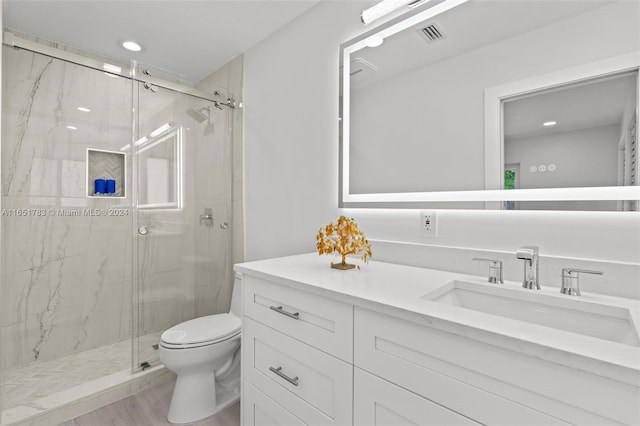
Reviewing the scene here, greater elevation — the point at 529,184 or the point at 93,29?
the point at 93,29

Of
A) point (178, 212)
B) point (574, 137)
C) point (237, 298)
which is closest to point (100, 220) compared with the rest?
point (178, 212)

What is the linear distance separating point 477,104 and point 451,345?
3.17 ft

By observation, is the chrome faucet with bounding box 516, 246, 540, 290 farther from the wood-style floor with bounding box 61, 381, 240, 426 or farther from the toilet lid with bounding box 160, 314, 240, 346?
the wood-style floor with bounding box 61, 381, 240, 426

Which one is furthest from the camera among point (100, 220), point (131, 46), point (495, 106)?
point (100, 220)

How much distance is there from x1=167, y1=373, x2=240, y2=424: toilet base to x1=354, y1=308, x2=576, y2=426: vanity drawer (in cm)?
121

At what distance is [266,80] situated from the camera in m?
2.20

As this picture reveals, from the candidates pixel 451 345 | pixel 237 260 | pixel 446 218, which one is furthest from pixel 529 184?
pixel 237 260

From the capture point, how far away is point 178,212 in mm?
2203

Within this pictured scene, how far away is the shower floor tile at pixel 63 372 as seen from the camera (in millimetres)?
1824

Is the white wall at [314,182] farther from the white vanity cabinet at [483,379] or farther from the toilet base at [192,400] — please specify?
the toilet base at [192,400]

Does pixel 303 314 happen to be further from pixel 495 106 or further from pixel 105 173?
pixel 105 173

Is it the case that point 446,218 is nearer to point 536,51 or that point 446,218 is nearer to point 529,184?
point 529,184

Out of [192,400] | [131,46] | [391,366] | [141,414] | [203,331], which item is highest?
[131,46]

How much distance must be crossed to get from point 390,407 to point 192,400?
51.7 inches
